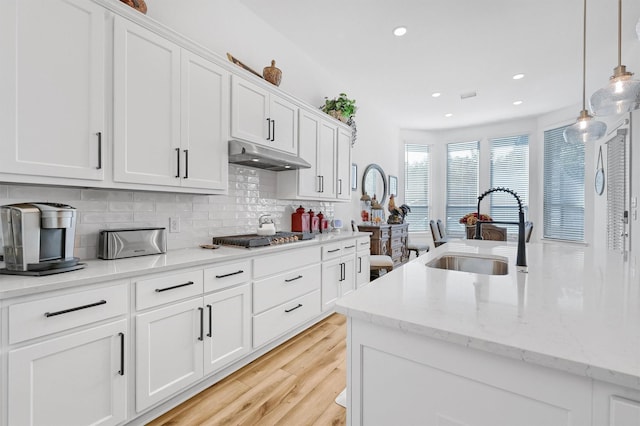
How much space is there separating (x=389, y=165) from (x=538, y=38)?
3.19m

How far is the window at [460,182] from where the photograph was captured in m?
6.68

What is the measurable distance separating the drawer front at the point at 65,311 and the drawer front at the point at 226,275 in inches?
18.7

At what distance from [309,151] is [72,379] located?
2.64m

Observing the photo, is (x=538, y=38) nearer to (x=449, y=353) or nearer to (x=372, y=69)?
(x=372, y=69)

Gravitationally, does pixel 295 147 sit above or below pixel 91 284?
above

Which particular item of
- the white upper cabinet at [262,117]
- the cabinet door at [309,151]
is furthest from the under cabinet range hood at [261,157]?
the cabinet door at [309,151]

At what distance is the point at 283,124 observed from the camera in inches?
114

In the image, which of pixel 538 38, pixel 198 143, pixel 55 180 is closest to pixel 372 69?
pixel 538 38

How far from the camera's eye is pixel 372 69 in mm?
4059

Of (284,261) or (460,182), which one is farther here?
(460,182)

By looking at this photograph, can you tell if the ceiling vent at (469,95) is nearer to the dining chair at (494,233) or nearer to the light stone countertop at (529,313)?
the dining chair at (494,233)

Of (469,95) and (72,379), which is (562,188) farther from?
(72,379)

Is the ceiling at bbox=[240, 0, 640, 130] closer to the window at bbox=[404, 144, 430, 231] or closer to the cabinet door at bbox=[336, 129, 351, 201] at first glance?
the cabinet door at bbox=[336, 129, 351, 201]

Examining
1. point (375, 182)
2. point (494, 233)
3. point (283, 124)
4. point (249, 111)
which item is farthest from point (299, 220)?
point (494, 233)
